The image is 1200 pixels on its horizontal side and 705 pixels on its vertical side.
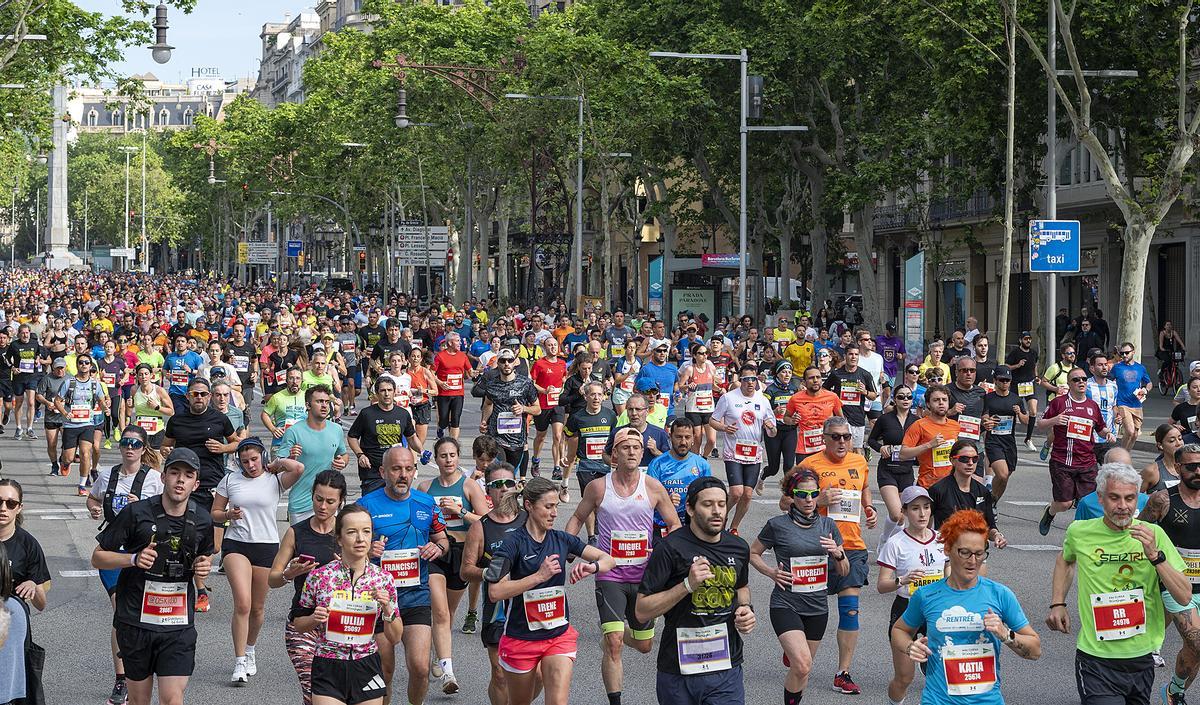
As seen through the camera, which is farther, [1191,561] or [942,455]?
[942,455]

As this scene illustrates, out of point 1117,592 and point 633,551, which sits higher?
point 1117,592

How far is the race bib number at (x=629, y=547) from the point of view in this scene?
376 inches

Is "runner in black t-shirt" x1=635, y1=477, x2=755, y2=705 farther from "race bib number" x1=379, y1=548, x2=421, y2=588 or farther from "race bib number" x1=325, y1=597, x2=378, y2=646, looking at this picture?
"race bib number" x1=379, y1=548, x2=421, y2=588

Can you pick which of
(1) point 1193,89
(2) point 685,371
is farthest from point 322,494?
(1) point 1193,89

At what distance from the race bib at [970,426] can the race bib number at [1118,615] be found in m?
6.36

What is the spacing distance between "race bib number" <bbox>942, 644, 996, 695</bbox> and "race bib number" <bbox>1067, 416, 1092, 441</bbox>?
840 centimetres

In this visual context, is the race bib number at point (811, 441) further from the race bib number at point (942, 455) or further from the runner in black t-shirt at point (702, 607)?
the runner in black t-shirt at point (702, 607)

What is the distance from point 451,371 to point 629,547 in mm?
11248

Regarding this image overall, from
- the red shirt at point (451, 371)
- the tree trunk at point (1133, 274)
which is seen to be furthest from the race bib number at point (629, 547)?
the tree trunk at point (1133, 274)

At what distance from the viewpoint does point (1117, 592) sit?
773 centimetres

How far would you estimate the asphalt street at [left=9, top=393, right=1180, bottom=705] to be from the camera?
31.1ft

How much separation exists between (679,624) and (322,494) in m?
1.87

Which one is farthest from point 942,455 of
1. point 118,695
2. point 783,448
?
point 118,695

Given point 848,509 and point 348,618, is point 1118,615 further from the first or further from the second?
point 348,618
